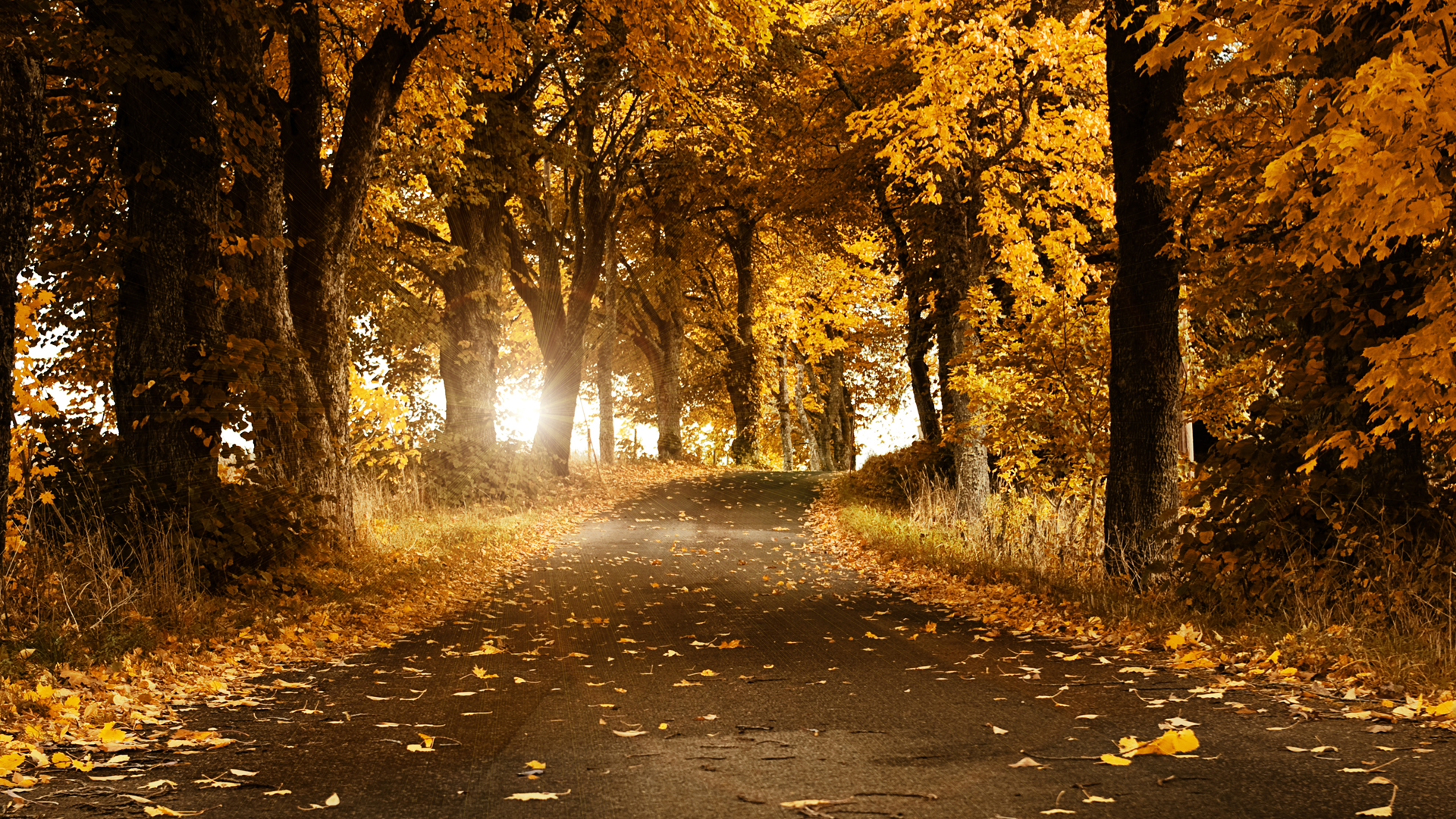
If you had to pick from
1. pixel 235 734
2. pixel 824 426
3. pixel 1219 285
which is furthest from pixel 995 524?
pixel 824 426

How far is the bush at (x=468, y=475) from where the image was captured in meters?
19.3

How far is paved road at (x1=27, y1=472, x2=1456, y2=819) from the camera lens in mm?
4145

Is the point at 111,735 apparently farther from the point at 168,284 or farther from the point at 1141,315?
the point at 1141,315

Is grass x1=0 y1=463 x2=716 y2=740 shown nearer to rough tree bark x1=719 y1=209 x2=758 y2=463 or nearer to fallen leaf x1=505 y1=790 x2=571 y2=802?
fallen leaf x1=505 y1=790 x2=571 y2=802

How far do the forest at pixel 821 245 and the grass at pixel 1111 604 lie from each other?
0.16 meters

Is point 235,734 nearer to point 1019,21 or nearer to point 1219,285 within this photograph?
point 1219,285

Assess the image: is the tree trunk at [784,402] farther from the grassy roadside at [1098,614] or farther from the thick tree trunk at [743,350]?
the grassy roadside at [1098,614]

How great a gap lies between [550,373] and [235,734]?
769 inches

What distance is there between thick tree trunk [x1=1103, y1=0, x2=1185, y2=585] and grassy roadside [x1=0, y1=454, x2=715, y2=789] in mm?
6491

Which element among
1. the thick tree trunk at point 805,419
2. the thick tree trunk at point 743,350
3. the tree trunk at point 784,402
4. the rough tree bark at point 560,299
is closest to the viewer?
the rough tree bark at point 560,299

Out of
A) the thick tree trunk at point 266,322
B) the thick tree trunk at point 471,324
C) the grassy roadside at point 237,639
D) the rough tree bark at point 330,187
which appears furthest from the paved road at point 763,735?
the thick tree trunk at point 471,324

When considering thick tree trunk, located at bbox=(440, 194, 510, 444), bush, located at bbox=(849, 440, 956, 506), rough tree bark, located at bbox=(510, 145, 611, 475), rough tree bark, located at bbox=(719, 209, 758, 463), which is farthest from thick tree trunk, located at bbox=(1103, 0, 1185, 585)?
rough tree bark, located at bbox=(719, 209, 758, 463)

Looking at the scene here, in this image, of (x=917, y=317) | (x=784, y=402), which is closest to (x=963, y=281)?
(x=917, y=317)

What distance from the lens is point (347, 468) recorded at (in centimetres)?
1321
